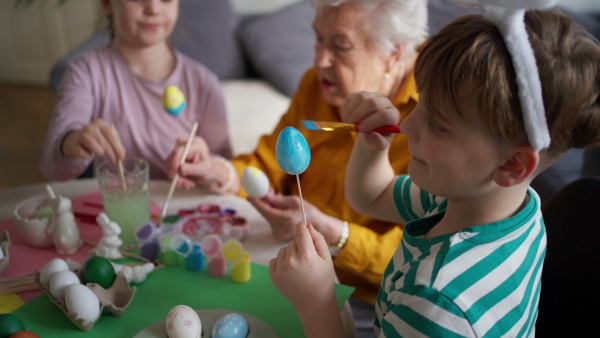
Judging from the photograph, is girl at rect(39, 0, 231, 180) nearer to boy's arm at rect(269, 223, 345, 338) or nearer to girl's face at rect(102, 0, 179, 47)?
girl's face at rect(102, 0, 179, 47)

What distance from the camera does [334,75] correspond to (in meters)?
1.46

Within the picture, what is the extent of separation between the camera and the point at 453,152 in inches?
29.5

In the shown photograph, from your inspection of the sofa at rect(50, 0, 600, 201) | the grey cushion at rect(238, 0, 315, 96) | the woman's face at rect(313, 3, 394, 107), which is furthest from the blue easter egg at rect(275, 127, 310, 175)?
the grey cushion at rect(238, 0, 315, 96)

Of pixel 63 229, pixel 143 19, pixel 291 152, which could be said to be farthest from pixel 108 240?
pixel 143 19

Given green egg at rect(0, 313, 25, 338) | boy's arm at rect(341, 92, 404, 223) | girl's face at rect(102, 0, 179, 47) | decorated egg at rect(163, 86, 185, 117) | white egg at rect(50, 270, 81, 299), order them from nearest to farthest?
green egg at rect(0, 313, 25, 338)
white egg at rect(50, 270, 81, 299)
boy's arm at rect(341, 92, 404, 223)
decorated egg at rect(163, 86, 185, 117)
girl's face at rect(102, 0, 179, 47)

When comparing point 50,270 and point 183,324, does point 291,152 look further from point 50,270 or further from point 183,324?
point 50,270

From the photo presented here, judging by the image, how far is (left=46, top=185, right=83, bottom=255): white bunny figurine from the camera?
112cm

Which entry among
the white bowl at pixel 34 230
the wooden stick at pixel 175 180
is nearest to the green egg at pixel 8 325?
the white bowl at pixel 34 230

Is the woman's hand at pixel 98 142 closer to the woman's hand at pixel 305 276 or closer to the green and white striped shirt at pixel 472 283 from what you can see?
the woman's hand at pixel 305 276

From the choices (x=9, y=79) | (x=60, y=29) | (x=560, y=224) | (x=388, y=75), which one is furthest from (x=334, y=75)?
(x=9, y=79)

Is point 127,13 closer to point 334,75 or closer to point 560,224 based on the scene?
point 334,75

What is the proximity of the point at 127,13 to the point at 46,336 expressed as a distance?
110cm

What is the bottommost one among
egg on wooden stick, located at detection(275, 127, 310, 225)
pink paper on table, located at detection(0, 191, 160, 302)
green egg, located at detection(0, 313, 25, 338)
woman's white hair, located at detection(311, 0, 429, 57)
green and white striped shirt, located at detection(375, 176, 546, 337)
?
pink paper on table, located at detection(0, 191, 160, 302)

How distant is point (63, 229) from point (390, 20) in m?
0.97
